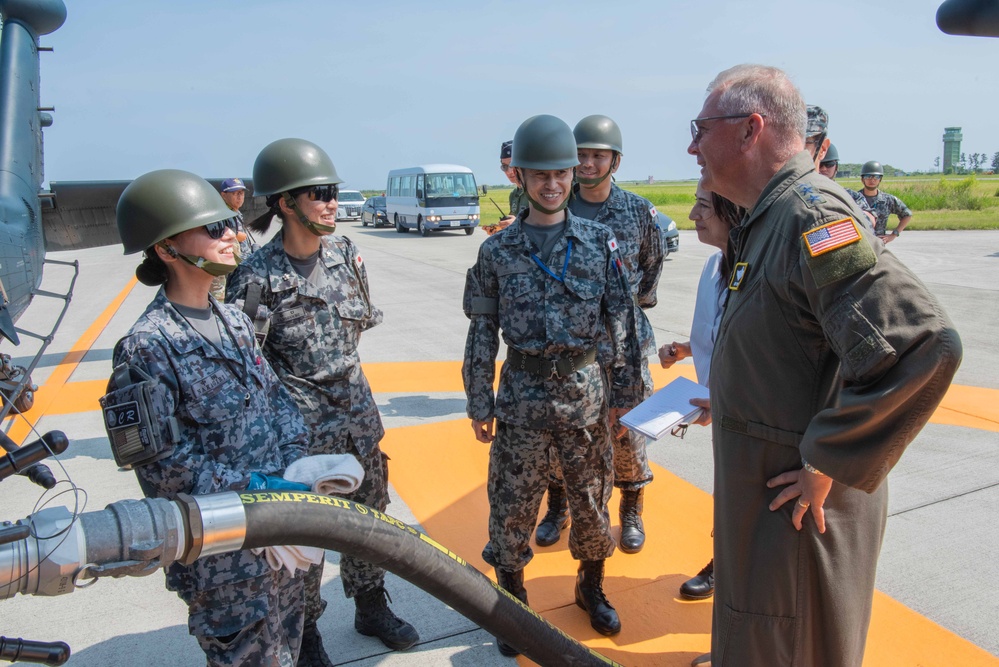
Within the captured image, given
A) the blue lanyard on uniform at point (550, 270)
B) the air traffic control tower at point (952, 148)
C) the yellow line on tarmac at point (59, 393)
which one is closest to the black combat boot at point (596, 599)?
the blue lanyard on uniform at point (550, 270)

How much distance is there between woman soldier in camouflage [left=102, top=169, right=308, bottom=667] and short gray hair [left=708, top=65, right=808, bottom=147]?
158 centimetres

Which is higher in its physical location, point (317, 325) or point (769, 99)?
point (769, 99)

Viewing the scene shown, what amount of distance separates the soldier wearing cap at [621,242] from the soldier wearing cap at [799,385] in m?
1.83

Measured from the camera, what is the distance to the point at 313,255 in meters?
3.15

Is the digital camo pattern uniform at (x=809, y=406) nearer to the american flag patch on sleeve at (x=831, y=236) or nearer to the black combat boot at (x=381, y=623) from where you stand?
the american flag patch on sleeve at (x=831, y=236)

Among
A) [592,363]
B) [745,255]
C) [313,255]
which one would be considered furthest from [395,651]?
[745,255]

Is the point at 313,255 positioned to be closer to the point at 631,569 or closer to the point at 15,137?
the point at 631,569

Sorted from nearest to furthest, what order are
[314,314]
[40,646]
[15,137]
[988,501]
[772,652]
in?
1. [40,646]
2. [772,652]
3. [314,314]
4. [988,501]
5. [15,137]

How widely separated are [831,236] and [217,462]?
1777 mm

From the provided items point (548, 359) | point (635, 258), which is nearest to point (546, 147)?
point (548, 359)

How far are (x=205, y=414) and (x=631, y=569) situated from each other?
243cm

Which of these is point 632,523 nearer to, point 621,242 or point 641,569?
point 641,569

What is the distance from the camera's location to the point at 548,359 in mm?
3084

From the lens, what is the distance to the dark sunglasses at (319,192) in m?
3.06
